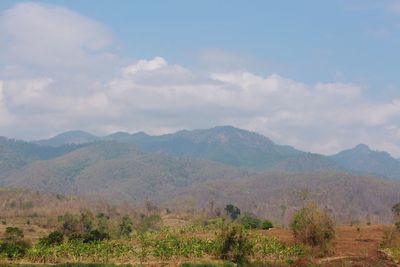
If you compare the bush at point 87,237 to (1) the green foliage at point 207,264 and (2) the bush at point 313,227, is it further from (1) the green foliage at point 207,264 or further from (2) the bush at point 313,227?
(2) the bush at point 313,227

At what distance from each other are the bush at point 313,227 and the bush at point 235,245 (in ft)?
21.4

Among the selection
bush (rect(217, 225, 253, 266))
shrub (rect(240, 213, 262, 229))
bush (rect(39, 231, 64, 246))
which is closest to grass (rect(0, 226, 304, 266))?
bush (rect(217, 225, 253, 266))

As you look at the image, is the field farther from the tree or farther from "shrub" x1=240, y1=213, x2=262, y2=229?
"shrub" x1=240, y1=213, x2=262, y2=229

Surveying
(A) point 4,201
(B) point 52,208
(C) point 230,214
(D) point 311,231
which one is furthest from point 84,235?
(A) point 4,201

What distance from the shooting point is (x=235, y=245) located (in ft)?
150

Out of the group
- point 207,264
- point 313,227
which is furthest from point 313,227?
point 207,264

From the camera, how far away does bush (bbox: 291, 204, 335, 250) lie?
4903 centimetres

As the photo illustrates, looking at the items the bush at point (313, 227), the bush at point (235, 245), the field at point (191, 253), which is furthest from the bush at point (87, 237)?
the bush at point (313, 227)

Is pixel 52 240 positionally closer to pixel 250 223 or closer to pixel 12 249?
pixel 12 249

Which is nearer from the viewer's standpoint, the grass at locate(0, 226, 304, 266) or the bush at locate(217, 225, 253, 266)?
the bush at locate(217, 225, 253, 266)

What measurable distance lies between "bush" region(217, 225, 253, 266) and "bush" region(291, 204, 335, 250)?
6.52 m

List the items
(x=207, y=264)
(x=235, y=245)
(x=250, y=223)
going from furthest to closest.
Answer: (x=250, y=223) → (x=235, y=245) → (x=207, y=264)

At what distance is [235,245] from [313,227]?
27.3 feet

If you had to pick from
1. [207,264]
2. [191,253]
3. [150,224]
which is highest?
[191,253]
